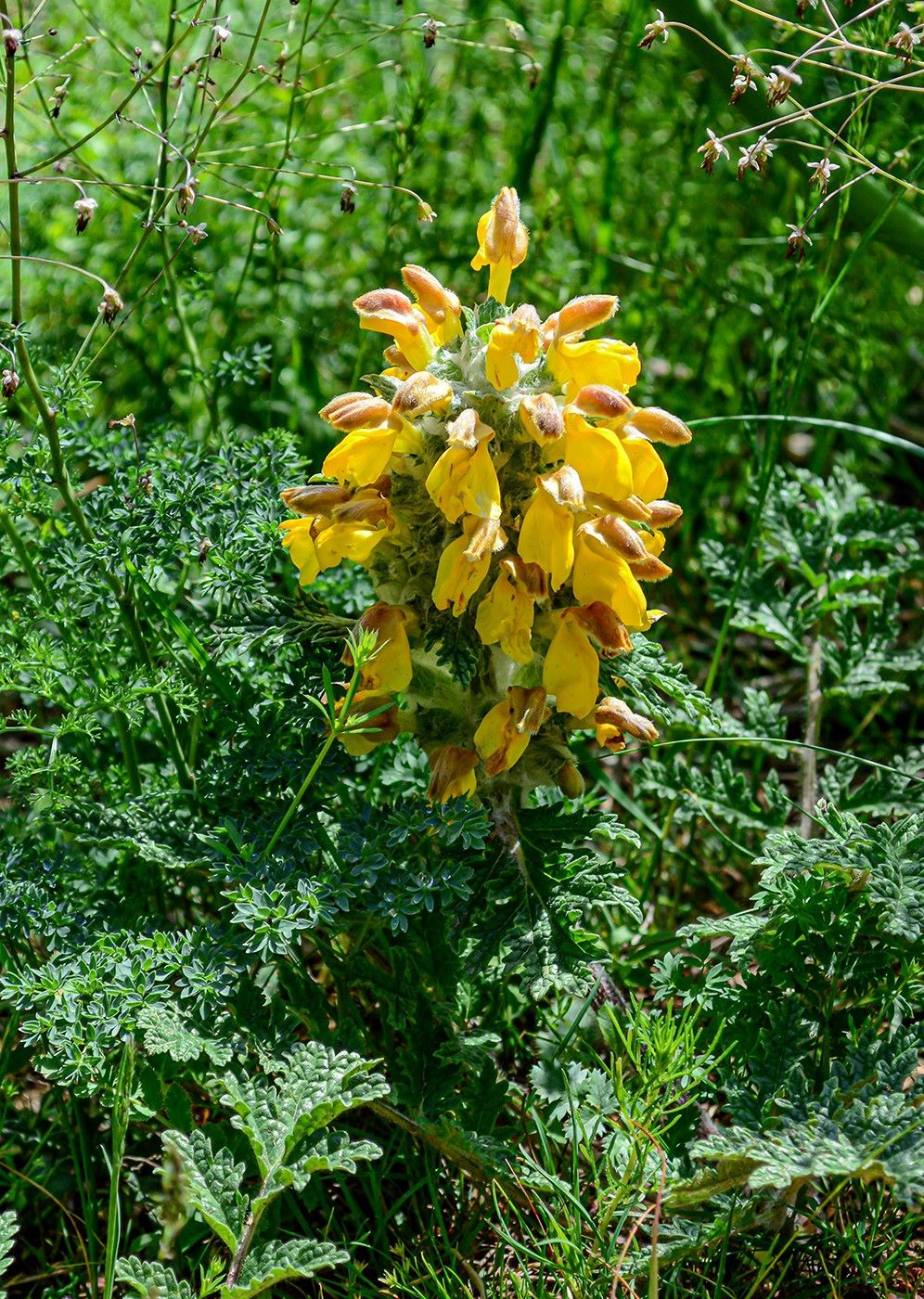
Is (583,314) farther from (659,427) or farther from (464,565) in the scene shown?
(464,565)

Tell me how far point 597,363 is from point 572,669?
0.41 m

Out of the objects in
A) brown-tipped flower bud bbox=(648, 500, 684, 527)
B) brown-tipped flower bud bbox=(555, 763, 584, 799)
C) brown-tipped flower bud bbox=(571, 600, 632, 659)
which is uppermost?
brown-tipped flower bud bbox=(648, 500, 684, 527)

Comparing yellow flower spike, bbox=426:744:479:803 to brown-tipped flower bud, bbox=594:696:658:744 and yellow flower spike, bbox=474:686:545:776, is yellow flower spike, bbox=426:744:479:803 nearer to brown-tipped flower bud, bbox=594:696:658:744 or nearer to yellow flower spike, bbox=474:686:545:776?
yellow flower spike, bbox=474:686:545:776

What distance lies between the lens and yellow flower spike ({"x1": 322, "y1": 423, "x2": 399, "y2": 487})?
68.4 inches

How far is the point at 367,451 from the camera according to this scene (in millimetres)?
1736

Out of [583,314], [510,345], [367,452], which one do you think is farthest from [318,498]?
[583,314]

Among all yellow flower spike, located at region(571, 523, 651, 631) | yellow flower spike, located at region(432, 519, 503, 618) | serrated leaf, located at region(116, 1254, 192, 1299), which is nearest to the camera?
serrated leaf, located at region(116, 1254, 192, 1299)

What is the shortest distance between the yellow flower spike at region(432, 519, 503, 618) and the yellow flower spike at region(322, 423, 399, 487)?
0.48 ft

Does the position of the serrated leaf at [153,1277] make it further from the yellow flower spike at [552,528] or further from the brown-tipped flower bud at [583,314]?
the brown-tipped flower bud at [583,314]

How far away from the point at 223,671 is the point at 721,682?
1151mm

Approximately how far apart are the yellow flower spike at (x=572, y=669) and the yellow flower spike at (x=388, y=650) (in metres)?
0.20

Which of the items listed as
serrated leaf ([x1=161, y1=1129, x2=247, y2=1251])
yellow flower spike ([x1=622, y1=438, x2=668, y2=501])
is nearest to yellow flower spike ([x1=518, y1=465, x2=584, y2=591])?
yellow flower spike ([x1=622, y1=438, x2=668, y2=501])

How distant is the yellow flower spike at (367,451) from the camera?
68.4 inches

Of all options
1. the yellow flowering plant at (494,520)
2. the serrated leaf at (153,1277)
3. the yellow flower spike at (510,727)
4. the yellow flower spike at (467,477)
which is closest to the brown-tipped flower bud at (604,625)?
the yellow flowering plant at (494,520)
